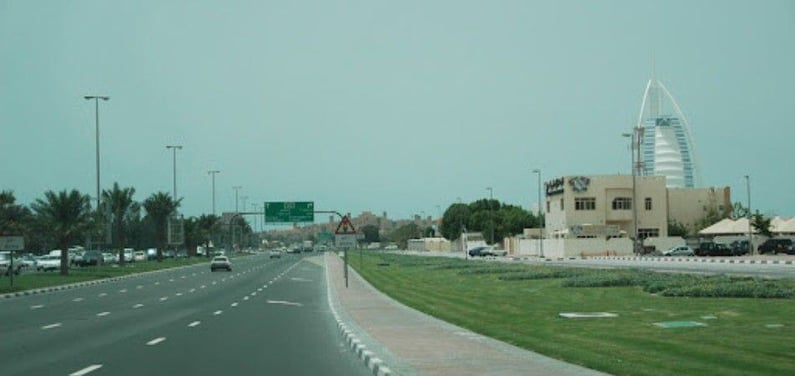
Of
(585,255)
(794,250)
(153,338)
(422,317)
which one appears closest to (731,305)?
(422,317)

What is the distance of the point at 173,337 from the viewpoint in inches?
879

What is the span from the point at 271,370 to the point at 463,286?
1209 inches

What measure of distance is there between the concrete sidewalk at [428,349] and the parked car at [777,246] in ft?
226

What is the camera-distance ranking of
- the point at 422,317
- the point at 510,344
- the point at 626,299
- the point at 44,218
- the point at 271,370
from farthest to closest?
the point at 44,218 → the point at 626,299 → the point at 422,317 → the point at 510,344 → the point at 271,370

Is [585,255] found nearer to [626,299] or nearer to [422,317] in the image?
[626,299]

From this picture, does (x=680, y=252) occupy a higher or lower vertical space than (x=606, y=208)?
lower

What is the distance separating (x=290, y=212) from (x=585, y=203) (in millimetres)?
44513

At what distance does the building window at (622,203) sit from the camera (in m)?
118

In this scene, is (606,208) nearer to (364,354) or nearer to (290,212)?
(290,212)

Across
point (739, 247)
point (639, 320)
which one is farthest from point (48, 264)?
point (639, 320)

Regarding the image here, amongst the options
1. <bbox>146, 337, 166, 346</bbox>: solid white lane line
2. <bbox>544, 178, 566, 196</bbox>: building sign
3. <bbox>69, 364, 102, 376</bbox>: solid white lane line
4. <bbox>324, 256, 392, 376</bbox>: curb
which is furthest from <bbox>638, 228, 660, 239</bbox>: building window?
<bbox>69, 364, 102, 376</bbox>: solid white lane line

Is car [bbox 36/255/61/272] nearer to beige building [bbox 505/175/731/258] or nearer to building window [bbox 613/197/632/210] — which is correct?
beige building [bbox 505/175/731/258]

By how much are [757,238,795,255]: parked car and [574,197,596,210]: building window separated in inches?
1090

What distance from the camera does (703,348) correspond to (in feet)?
54.4
